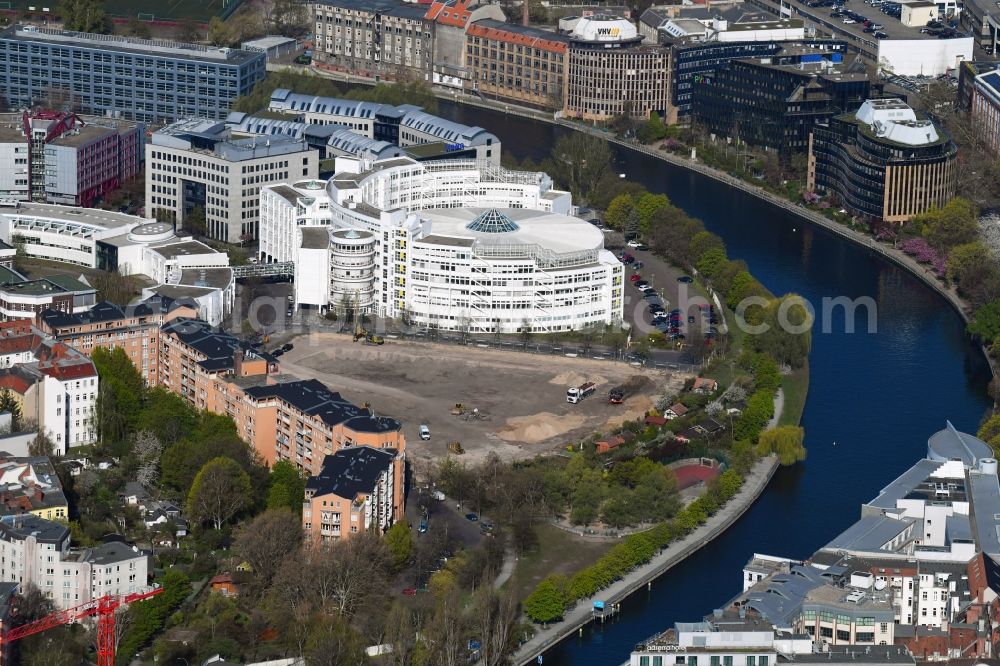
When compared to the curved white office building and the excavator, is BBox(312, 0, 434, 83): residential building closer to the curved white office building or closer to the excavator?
the curved white office building

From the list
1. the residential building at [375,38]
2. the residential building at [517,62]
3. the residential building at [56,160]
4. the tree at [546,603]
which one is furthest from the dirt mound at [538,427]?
the residential building at [375,38]

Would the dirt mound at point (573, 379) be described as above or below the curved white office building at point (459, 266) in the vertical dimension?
below

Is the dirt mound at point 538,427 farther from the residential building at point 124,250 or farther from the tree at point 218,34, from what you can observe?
the tree at point 218,34

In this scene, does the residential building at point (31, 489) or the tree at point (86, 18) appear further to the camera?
the tree at point (86, 18)

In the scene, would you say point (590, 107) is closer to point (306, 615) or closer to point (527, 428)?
point (527, 428)

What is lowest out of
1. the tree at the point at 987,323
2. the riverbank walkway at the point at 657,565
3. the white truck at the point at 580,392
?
the riverbank walkway at the point at 657,565

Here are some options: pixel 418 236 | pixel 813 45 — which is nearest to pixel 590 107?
pixel 813 45

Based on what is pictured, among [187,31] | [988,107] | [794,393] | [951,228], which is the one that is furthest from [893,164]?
[187,31]
